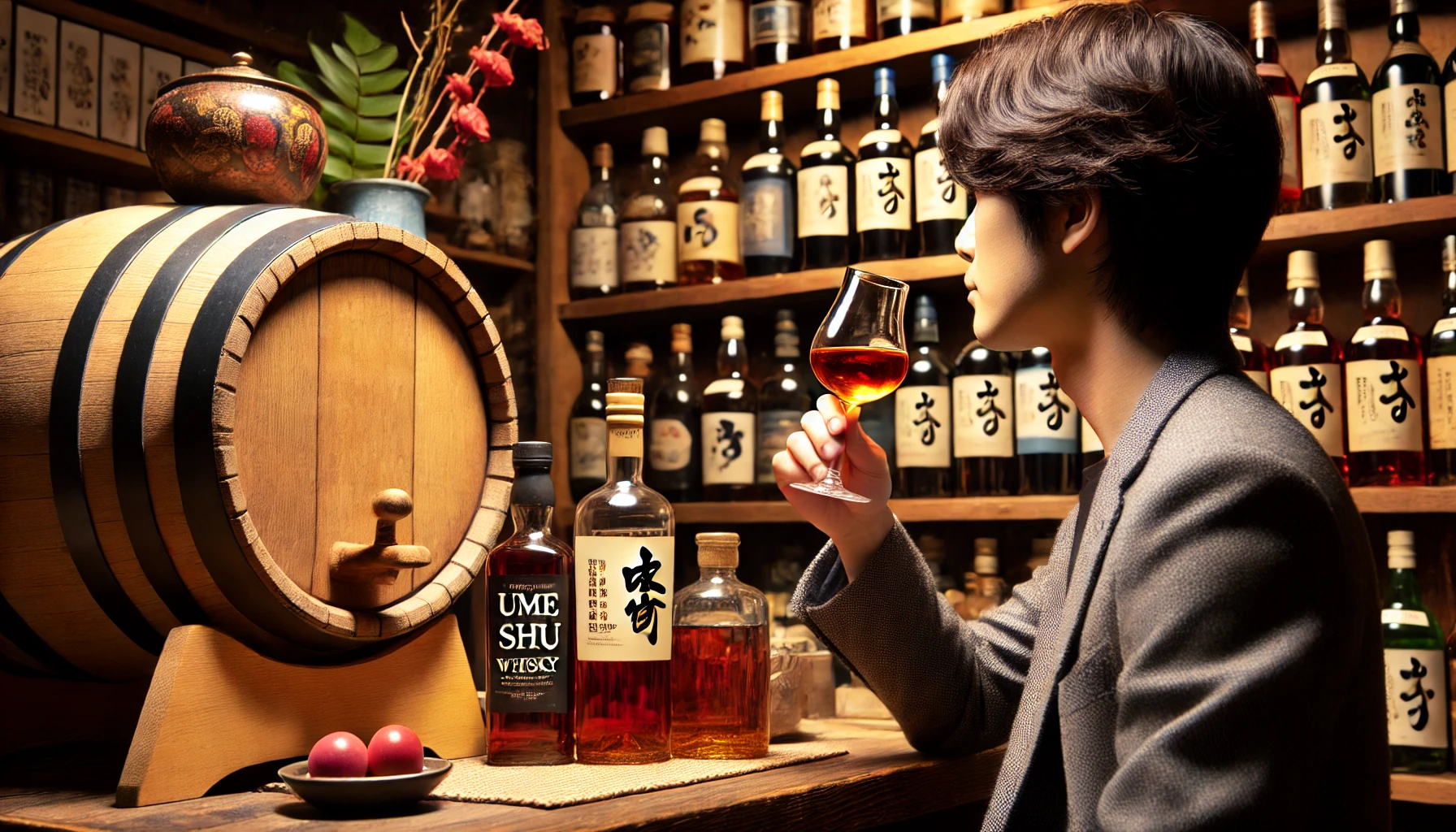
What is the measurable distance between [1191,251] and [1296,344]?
100 centimetres

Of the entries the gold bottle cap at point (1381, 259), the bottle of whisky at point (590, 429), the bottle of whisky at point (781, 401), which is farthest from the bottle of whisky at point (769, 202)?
the gold bottle cap at point (1381, 259)

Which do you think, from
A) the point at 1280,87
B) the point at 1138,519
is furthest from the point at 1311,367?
the point at 1138,519

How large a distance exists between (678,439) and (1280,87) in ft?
3.69

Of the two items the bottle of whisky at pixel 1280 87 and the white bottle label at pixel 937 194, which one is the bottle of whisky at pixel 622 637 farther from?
the bottle of whisky at pixel 1280 87

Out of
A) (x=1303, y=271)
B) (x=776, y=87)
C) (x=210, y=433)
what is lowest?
(x=210, y=433)

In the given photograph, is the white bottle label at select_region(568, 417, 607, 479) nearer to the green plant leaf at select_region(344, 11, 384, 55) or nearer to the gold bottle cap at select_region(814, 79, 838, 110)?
the gold bottle cap at select_region(814, 79, 838, 110)

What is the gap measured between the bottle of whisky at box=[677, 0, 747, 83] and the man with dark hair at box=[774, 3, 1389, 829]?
50.4 inches

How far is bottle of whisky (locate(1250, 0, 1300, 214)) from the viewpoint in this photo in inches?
73.1

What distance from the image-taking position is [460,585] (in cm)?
119

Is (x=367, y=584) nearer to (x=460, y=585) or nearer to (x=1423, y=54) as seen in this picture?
(x=460, y=585)

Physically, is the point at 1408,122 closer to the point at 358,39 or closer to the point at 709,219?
the point at 709,219

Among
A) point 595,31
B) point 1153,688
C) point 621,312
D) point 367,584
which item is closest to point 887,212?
point 621,312

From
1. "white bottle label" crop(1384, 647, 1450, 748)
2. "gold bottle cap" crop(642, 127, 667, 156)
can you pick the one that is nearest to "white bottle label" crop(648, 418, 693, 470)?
"gold bottle cap" crop(642, 127, 667, 156)

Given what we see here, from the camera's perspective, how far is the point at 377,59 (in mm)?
1797
